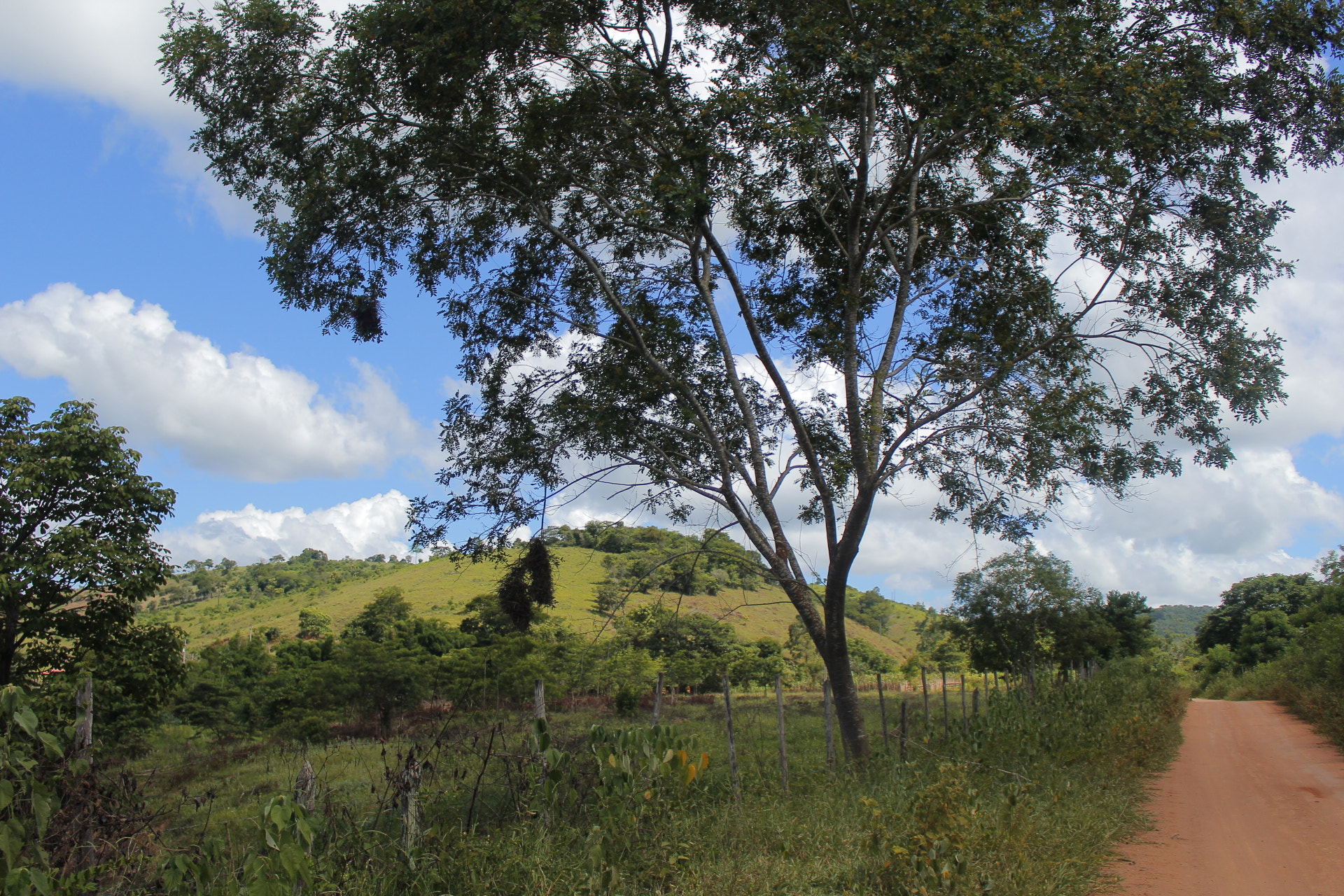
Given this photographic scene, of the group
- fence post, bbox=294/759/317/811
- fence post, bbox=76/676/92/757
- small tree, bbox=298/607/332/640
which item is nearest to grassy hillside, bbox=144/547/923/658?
small tree, bbox=298/607/332/640

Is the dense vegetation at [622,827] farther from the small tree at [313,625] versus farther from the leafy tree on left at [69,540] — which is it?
the small tree at [313,625]

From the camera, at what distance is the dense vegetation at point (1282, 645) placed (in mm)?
18422

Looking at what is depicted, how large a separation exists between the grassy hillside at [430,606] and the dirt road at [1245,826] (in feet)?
136

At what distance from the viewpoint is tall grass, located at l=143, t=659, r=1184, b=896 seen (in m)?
4.36

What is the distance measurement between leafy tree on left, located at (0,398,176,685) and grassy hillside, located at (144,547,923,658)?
39.6m

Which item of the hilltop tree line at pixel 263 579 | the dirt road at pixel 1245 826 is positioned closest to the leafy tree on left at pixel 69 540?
the dirt road at pixel 1245 826

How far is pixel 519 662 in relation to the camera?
91.6 ft

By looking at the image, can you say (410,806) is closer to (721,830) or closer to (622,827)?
(622,827)

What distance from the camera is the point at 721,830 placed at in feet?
20.3

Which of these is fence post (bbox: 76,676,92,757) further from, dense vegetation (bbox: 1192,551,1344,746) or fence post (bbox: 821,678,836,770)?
Answer: dense vegetation (bbox: 1192,551,1344,746)

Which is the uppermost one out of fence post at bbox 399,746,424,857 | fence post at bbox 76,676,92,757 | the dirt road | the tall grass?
fence post at bbox 76,676,92,757

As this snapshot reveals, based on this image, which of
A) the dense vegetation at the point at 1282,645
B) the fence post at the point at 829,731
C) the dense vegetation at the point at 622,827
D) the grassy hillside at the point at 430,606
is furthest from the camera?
the grassy hillside at the point at 430,606

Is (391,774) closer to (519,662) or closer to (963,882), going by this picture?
(963,882)

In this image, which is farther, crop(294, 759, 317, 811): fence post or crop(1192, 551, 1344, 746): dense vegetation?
crop(1192, 551, 1344, 746): dense vegetation
